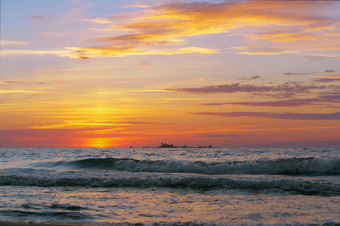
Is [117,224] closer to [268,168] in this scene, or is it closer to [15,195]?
[15,195]

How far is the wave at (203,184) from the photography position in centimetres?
1338

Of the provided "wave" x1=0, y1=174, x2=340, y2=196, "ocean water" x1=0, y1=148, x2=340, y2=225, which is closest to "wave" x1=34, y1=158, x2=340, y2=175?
"wave" x1=0, y1=174, x2=340, y2=196

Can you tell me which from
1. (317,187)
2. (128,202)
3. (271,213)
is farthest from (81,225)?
(317,187)

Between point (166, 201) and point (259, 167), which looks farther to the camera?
point (259, 167)

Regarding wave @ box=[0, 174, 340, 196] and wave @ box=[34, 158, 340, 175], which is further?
wave @ box=[34, 158, 340, 175]

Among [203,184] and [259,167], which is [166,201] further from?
[259,167]

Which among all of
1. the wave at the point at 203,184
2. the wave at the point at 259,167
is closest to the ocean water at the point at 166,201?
the wave at the point at 203,184

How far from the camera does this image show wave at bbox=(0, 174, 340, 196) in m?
13.4

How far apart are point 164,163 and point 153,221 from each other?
17.7 meters

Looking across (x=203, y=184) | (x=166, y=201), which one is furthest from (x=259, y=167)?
(x=166, y=201)

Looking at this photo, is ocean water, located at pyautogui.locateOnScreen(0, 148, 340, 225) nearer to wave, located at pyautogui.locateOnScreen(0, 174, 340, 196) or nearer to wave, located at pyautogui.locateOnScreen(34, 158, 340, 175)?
wave, located at pyautogui.locateOnScreen(0, 174, 340, 196)

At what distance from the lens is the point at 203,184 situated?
14.9 m

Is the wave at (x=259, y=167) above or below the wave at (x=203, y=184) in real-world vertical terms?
below

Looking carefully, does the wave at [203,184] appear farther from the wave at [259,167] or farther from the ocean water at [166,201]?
the wave at [259,167]
